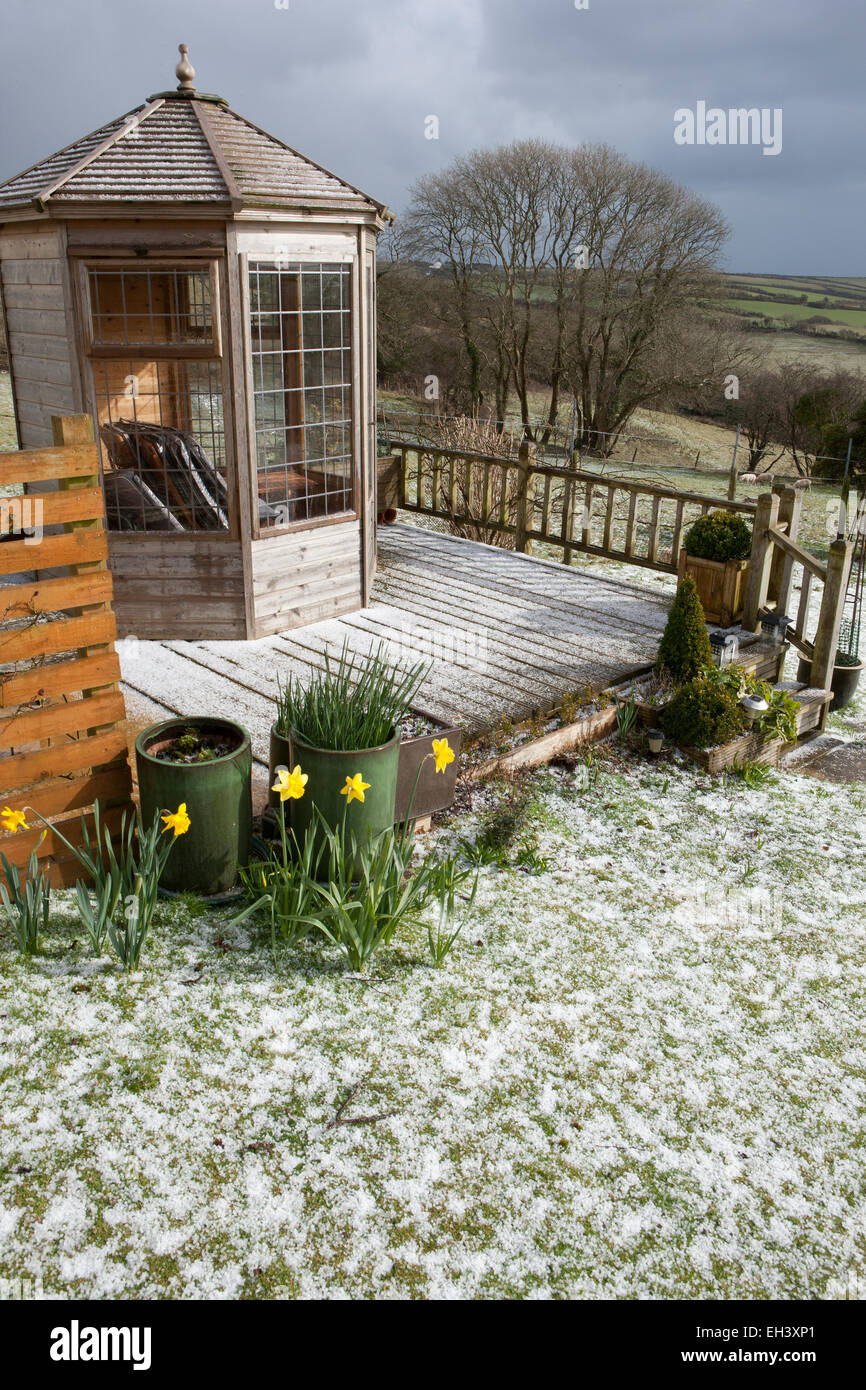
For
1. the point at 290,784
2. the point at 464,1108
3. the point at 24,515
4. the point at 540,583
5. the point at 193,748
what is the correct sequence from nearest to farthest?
the point at 464,1108 → the point at 24,515 → the point at 290,784 → the point at 193,748 → the point at 540,583

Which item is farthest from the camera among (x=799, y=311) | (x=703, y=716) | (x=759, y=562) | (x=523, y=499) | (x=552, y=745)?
(x=799, y=311)

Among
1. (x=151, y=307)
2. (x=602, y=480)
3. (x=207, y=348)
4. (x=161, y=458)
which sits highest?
(x=151, y=307)

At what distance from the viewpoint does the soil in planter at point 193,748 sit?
11.7 ft

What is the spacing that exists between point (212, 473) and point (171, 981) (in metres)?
3.71

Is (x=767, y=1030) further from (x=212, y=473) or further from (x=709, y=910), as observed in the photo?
(x=212, y=473)

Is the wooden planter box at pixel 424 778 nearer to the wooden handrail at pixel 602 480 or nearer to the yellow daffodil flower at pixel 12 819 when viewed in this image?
the yellow daffodil flower at pixel 12 819

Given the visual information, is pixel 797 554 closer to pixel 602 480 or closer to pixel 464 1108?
pixel 602 480

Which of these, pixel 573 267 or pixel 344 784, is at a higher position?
pixel 573 267

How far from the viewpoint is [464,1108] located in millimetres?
2846

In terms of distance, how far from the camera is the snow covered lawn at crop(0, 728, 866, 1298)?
7.77ft

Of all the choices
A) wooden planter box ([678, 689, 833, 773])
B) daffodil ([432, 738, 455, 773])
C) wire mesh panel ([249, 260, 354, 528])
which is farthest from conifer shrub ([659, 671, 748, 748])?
wire mesh panel ([249, 260, 354, 528])
